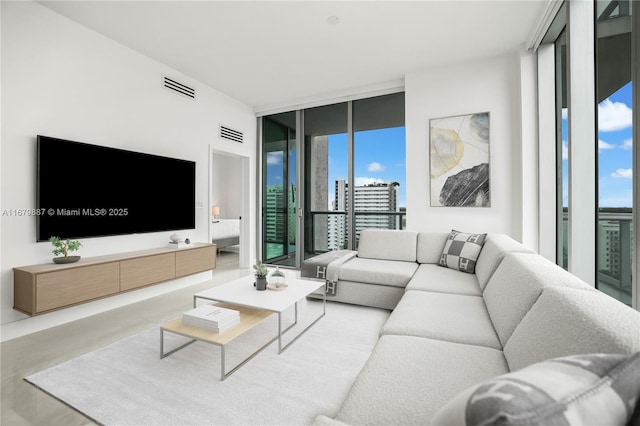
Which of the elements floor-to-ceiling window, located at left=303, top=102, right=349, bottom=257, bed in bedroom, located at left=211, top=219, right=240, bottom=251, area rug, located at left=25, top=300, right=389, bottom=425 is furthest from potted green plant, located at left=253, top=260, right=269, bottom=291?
bed in bedroom, located at left=211, top=219, right=240, bottom=251

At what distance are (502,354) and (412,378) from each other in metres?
0.51

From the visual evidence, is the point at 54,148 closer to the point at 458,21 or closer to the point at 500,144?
the point at 458,21

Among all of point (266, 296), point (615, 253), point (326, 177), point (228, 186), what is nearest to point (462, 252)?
point (615, 253)

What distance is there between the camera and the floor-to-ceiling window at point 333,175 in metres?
4.57

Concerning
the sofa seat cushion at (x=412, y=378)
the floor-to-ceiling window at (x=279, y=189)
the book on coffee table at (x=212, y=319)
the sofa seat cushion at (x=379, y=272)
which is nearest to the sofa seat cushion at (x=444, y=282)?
the sofa seat cushion at (x=379, y=272)

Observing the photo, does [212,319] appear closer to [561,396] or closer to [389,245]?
[561,396]

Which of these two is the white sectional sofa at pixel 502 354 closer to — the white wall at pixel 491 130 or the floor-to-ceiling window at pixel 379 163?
the white wall at pixel 491 130

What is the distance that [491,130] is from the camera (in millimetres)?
3750

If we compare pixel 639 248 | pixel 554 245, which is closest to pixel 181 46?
pixel 639 248

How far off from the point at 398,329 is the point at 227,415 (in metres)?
0.99

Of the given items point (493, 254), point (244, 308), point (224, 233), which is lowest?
point (244, 308)

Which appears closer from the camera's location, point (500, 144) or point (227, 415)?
point (227, 415)

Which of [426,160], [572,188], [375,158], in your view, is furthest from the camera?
[375,158]

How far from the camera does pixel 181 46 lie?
11.2 ft
